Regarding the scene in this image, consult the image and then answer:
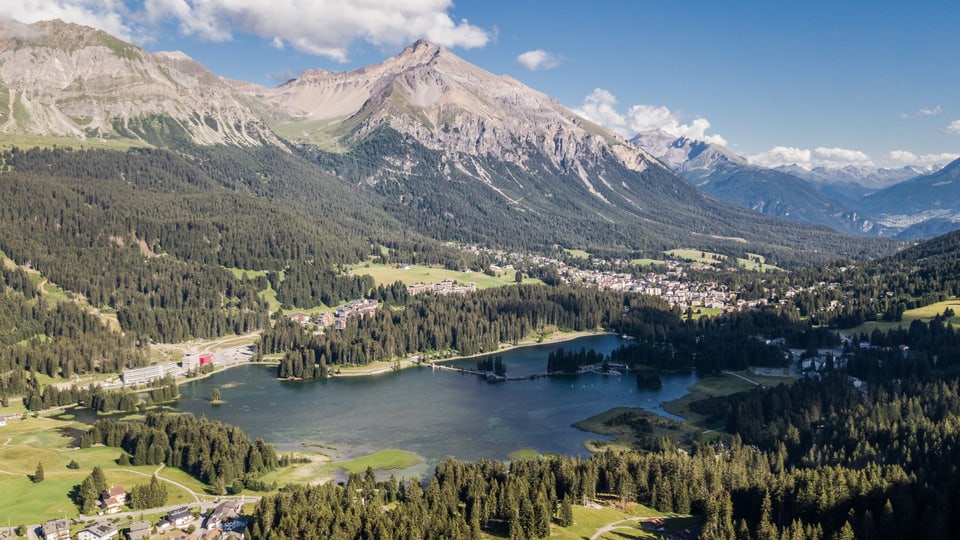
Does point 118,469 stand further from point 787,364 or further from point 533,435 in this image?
point 787,364

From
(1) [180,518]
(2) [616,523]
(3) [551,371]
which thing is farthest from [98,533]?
(3) [551,371]

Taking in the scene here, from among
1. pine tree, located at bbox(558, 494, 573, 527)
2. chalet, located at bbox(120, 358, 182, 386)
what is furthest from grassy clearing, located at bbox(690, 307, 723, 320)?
pine tree, located at bbox(558, 494, 573, 527)

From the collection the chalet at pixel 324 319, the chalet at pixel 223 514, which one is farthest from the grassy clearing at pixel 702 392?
the chalet at pixel 324 319

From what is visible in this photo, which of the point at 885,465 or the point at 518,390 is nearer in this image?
the point at 885,465

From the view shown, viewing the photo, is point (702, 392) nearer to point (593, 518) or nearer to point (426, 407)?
point (426, 407)

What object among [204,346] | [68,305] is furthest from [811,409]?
[68,305]

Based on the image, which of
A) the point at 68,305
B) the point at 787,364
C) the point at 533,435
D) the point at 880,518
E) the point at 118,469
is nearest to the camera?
the point at 880,518

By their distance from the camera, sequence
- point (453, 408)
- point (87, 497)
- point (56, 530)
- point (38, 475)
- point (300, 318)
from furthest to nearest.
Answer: point (300, 318) < point (453, 408) < point (38, 475) < point (87, 497) < point (56, 530)

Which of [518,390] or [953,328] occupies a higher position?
[953,328]
